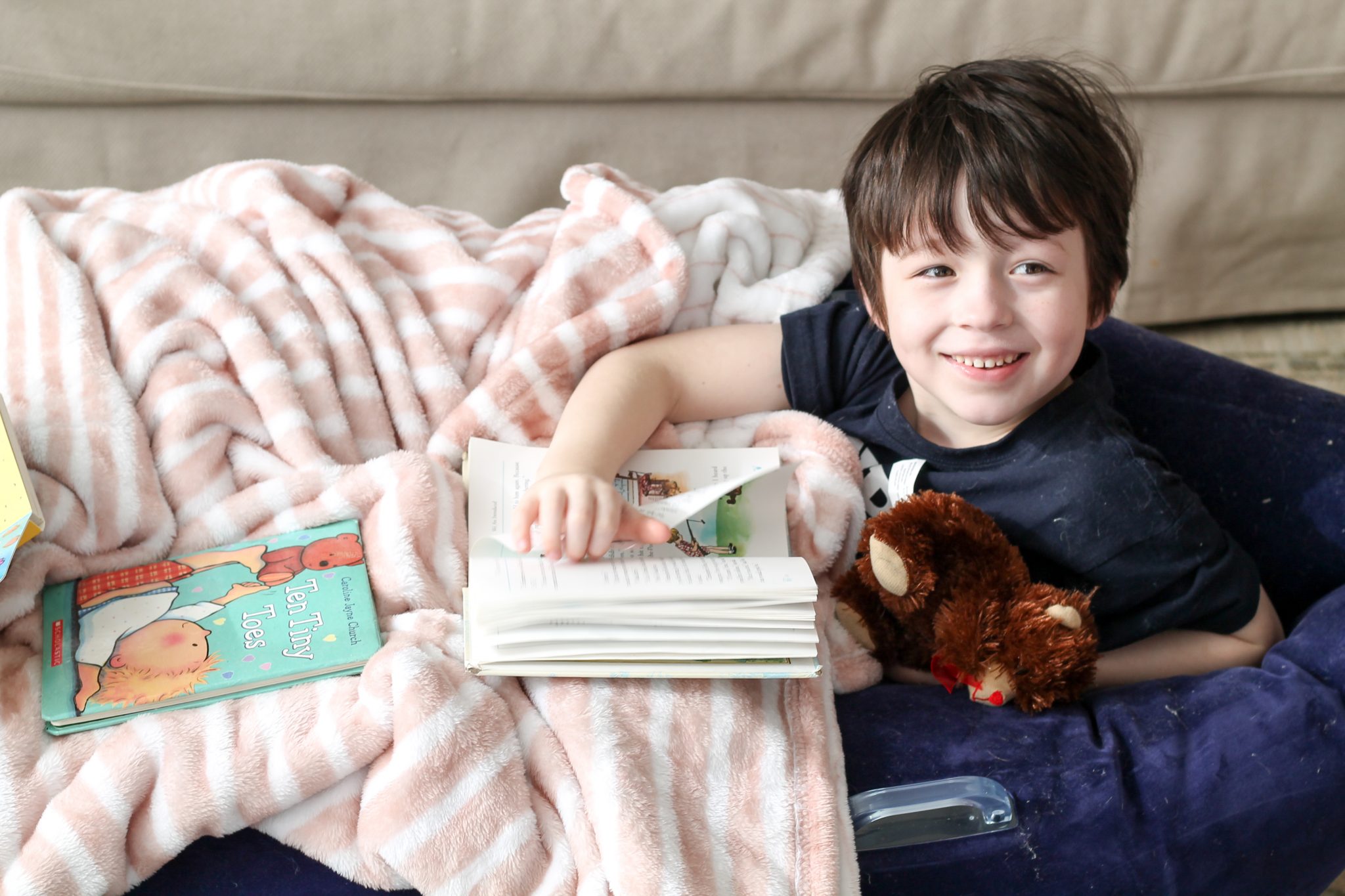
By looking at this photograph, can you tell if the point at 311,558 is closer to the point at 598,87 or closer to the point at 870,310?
the point at 870,310

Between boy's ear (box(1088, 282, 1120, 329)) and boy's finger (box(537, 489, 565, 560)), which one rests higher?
boy's ear (box(1088, 282, 1120, 329))

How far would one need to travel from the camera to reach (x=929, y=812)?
816mm

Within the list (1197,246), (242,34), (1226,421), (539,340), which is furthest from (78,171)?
(1197,246)

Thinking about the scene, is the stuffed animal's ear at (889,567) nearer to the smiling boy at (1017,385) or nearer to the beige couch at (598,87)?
the smiling boy at (1017,385)

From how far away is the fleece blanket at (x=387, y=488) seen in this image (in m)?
0.74

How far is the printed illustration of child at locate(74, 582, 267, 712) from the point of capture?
0.80 m

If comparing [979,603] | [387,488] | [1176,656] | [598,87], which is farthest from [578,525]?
[598,87]

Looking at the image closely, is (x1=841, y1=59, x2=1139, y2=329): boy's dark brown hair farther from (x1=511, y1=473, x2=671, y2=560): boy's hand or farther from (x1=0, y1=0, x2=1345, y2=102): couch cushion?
(x1=0, y1=0, x2=1345, y2=102): couch cushion

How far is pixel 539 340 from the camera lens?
1.06 meters

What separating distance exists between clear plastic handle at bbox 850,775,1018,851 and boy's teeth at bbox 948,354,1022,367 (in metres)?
0.32

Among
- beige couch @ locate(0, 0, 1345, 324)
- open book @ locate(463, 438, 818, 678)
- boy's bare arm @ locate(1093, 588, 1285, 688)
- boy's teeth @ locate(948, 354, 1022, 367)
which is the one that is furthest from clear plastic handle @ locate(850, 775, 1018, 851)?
beige couch @ locate(0, 0, 1345, 324)

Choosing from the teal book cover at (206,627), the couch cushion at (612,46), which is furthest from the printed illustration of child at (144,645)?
the couch cushion at (612,46)

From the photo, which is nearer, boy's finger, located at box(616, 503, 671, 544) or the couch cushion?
boy's finger, located at box(616, 503, 671, 544)

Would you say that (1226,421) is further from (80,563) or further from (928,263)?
(80,563)
